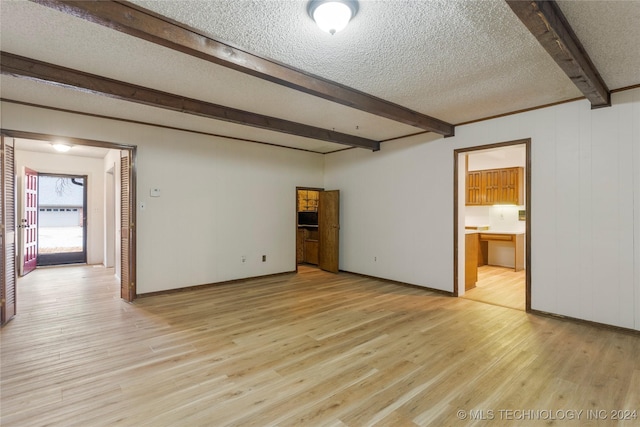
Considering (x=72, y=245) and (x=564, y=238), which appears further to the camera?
(x=72, y=245)

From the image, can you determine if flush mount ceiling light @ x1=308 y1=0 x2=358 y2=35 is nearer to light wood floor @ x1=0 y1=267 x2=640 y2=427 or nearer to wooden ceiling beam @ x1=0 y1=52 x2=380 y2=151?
wooden ceiling beam @ x1=0 y1=52 x2=380 y2=151

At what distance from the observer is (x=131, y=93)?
3.27 meters

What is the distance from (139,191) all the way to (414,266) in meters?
4.58

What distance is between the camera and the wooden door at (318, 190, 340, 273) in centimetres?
662

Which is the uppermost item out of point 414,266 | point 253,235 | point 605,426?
point 253,235

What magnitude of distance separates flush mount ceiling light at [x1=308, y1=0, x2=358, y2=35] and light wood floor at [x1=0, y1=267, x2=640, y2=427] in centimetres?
255

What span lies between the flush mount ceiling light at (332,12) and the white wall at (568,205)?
3.26 meters

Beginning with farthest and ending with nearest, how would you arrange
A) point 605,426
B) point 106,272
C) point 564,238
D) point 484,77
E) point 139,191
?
1. point 106,272
2. point 139,191
3. point 564,238
4. point 484,77
5. point 605,426

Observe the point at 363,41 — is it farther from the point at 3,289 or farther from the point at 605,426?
the point at 3,289

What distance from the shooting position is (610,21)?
7.16ft

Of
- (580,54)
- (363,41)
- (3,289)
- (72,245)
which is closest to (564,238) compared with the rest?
(580,54)

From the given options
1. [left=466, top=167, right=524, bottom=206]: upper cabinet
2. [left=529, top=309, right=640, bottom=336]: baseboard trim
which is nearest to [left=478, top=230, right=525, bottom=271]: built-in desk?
[left=466, top=167, right=524, bottom=206]: upper cabinet

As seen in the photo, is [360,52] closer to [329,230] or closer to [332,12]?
[332,12]

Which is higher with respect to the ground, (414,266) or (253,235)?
(253,235)
